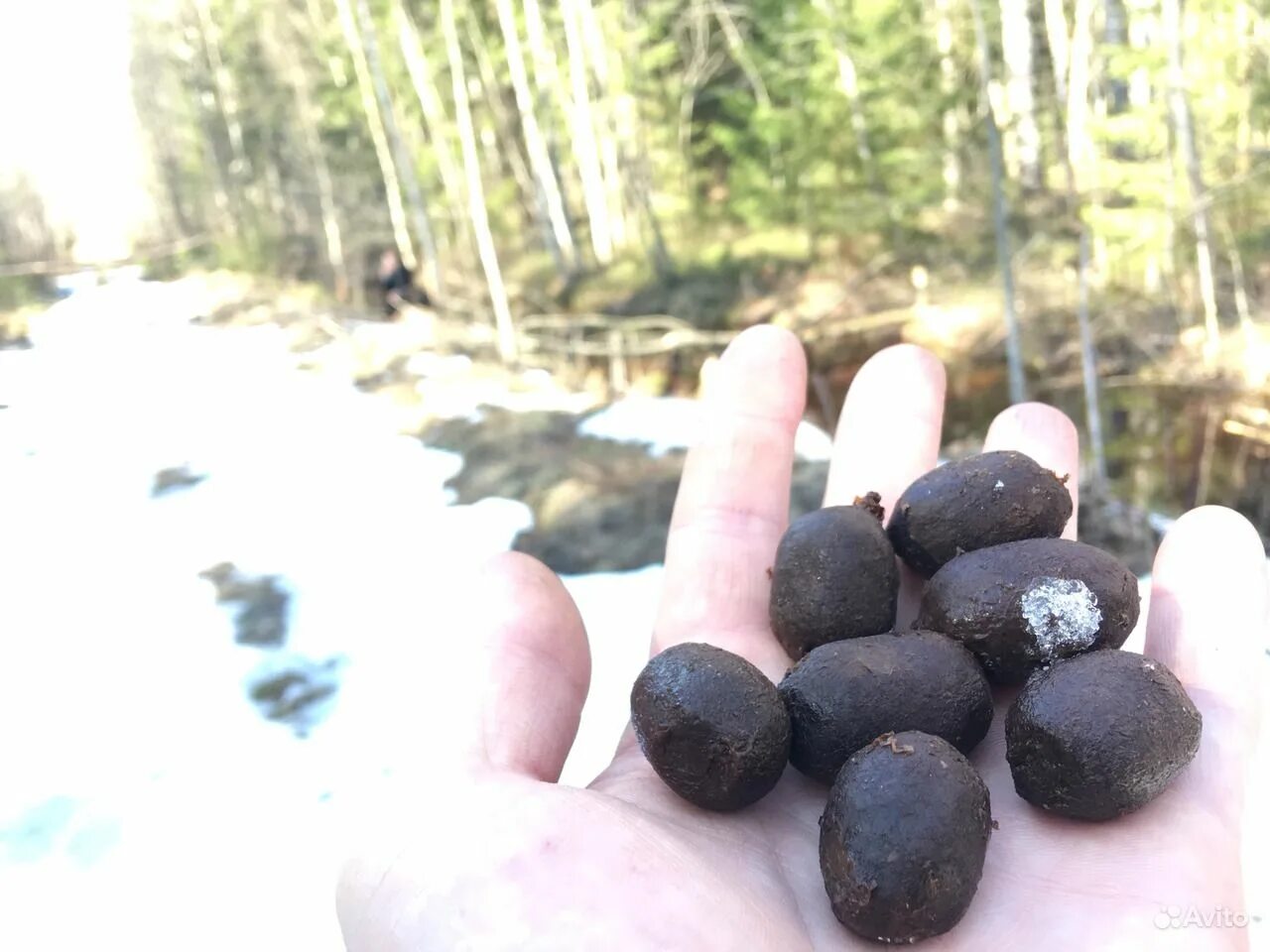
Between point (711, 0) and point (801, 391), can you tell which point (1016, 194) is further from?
point (801, 391)

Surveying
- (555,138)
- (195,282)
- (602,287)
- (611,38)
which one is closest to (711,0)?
(611,38)

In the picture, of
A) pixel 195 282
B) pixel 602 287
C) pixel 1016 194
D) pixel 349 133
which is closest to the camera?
pixel 195 282

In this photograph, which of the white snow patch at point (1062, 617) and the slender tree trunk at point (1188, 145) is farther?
the slender tree trunk at point (1188, 145)

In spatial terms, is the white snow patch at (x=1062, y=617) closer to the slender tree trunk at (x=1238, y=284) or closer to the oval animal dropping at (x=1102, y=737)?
the oval animal dropping at (x=1102, y=737)

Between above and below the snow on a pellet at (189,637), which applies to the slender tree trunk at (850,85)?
above

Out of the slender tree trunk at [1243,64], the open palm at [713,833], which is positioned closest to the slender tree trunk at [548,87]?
the slender tree trunk at [1243,64]

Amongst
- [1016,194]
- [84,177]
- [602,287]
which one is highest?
[84,177]
